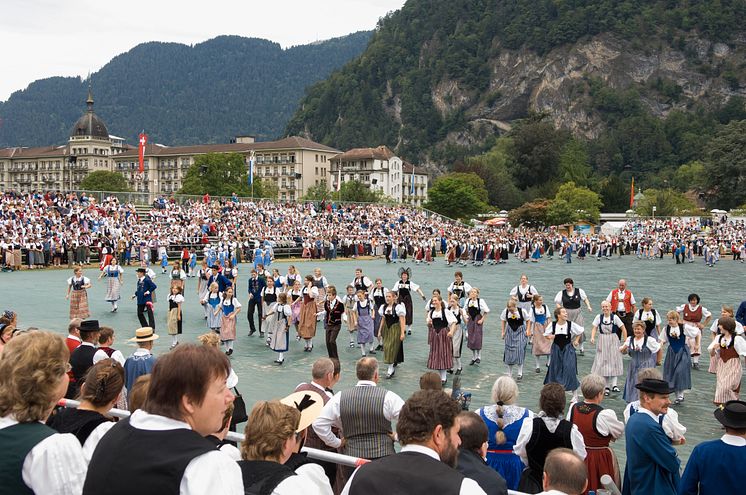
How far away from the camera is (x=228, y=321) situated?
15453mm

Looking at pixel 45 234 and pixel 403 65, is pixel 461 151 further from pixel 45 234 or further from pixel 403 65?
pixel 45 234

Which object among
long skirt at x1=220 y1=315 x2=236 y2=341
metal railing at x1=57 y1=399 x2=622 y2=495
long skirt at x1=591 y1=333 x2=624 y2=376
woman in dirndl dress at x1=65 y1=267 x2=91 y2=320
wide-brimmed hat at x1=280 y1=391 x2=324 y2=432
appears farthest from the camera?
woman in dirndl dress at x1=65 y1=267 x2=91 y2=320

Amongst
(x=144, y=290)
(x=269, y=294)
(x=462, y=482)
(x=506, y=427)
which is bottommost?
(x=506, y=427)

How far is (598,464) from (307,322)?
10.9 metres

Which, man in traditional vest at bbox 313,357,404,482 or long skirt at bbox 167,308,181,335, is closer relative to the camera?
man in traditional vest at bbox 313,357,404,482

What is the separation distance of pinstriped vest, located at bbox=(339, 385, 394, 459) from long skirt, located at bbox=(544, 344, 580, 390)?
694 centimetres

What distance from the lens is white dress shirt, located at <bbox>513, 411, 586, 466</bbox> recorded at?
5.62 m

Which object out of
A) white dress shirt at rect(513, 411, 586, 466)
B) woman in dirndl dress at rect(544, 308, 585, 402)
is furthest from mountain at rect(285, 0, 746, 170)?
white dress shirt at rect(513, 411, 586, 466)

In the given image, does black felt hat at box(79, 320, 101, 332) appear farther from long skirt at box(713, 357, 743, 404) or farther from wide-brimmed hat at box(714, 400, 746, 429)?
long skirt at box(713, 357, 743, 404)

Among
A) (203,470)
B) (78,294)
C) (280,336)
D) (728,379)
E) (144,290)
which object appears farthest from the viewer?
(78,294)

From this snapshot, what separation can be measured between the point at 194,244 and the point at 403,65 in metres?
158

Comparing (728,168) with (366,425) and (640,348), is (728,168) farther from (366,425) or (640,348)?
(366,425)

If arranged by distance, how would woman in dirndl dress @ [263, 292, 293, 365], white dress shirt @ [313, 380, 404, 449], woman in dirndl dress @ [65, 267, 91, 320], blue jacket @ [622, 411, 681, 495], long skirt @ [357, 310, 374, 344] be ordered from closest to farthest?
1. blue jacket @ [622, 411, 681, 495]
2. white dress shirt @ [313, 380, 404, 449]
3. woman in dirndl dress @ [263, 292, 293, 365]
4. long skirt @ [357, 310, 374, 344]
5. woman in dirndl dress @ [65, 267, 91, 320]

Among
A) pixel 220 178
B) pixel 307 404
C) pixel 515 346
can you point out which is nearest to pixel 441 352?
pixel 515 346
